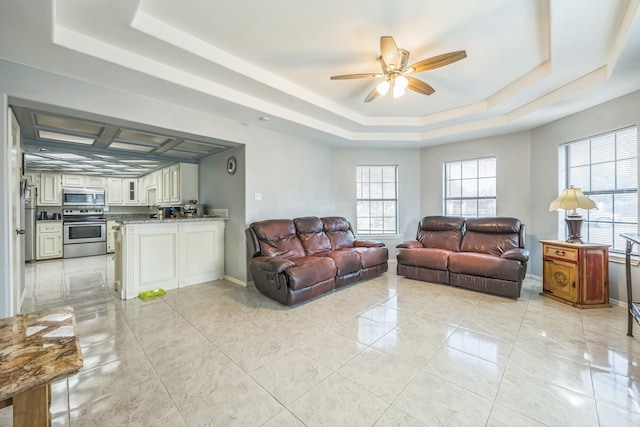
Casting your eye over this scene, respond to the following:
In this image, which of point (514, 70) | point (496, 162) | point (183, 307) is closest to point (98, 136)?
point (183, 307)

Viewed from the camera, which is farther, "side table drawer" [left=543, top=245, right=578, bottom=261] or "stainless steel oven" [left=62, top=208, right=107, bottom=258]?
"stainless steel oven" [left=62, top=208, right=107, bottom=258]

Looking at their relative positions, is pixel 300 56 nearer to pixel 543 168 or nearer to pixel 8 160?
pixel 8 160

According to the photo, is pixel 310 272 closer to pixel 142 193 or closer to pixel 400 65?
pixel 400 65

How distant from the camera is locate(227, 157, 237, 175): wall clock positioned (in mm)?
4127

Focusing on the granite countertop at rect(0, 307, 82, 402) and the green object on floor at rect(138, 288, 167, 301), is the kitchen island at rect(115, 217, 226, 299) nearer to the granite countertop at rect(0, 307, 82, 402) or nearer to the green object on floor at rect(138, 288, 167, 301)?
the green object on floor at rect(138, 288, 167, 301)

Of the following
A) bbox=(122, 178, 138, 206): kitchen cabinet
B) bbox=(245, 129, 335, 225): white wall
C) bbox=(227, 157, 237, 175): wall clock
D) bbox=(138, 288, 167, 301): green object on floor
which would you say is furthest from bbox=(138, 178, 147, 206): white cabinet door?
bbox=(245, 129, 335, 225): white wall

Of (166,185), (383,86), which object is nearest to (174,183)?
(166,185)

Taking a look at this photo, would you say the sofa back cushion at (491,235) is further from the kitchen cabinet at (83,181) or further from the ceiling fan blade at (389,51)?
the kitchen cabinet at (83,181)

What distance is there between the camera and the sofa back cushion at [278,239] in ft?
12.0

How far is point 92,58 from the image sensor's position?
215 cm

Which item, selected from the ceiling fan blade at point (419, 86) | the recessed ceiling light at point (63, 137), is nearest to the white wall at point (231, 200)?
the recessed ceiling light at point (63, 137)

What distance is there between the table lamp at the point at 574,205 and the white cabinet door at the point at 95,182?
31.2ft

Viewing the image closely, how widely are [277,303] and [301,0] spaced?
9.74ft

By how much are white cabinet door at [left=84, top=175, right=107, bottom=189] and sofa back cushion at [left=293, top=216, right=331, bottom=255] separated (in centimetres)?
614
